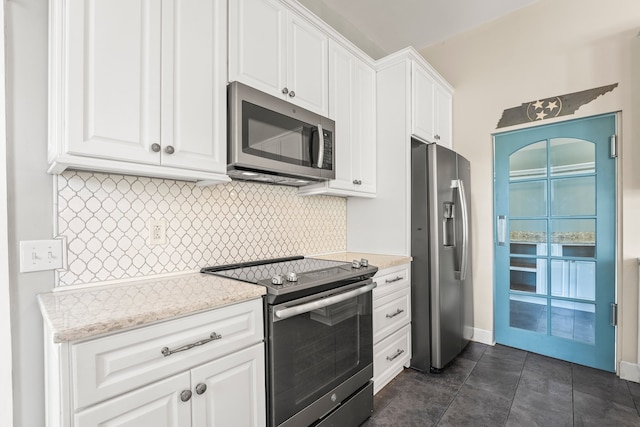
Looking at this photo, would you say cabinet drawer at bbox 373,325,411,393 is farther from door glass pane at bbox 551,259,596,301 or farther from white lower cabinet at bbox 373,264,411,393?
door glass pane at bbox 551,259,596,301

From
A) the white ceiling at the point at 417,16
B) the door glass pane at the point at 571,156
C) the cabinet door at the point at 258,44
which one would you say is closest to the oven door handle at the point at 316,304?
the cabinet door at the point at 258,44

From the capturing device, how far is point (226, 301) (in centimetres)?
117

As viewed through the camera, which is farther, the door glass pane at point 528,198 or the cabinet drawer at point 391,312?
the door glass pane at point 528,198

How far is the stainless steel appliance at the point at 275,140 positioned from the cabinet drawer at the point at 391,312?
3.11 ft

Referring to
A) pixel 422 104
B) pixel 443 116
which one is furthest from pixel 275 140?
pixel 443 116

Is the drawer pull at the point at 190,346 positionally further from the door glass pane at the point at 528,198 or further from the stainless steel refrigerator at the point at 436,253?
the door glass pane at the point at 528,198

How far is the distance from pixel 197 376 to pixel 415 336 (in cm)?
187

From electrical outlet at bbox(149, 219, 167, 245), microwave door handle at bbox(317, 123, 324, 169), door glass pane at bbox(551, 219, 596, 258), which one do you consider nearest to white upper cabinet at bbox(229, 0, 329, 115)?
microwave door handle at bbox(317, 123, 324, 169)

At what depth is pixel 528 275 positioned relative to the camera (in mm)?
2777

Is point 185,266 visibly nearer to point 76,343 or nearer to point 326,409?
point 76,343

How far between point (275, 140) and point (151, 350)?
3.78 ft

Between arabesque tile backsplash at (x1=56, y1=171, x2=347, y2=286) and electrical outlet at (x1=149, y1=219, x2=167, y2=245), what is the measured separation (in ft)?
0.06

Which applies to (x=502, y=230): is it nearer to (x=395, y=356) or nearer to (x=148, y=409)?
(x=395, y=356)

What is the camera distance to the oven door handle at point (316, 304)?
132 cm
